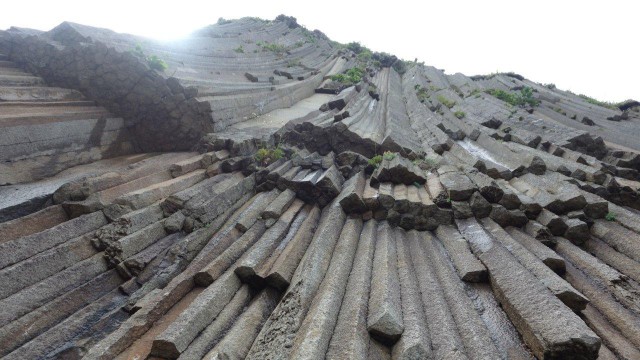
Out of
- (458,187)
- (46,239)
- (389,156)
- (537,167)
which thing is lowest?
(46,239)

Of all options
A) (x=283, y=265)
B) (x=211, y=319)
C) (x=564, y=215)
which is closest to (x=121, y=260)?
(x=211, y=319)

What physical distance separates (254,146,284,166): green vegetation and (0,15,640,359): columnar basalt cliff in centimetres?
5

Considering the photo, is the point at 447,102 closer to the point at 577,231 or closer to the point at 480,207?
the point at 480,207

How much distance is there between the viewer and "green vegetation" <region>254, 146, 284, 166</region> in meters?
7.98

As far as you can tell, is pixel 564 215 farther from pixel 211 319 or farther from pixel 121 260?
pixel 121 260

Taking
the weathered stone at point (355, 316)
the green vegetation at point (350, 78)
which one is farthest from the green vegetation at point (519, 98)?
the weathered stone at point (355, 316)

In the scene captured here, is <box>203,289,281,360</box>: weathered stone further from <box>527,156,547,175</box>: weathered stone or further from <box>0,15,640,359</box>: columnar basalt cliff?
<box>527,156,547,175</box>: weathered stone

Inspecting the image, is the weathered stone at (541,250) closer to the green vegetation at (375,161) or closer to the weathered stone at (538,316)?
the weathered stone at (538,316)

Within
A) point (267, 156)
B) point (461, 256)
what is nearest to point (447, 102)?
point (267, 156)

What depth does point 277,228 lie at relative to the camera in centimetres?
580

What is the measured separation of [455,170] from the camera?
6.93m

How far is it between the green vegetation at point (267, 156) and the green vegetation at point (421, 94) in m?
9.63

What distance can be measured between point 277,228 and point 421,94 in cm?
1362

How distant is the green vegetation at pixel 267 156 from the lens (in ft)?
26.2
